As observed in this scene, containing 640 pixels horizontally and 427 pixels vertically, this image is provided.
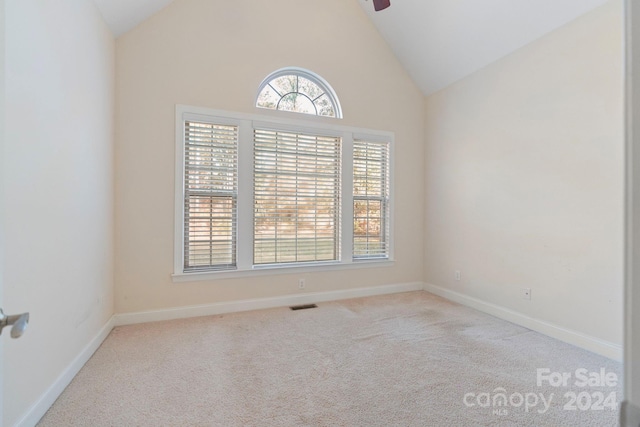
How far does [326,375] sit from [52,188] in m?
2.11

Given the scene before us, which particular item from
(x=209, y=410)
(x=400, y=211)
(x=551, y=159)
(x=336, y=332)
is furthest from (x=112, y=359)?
(x=551, y=159)

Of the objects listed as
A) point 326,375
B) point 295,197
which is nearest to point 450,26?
point 295,197

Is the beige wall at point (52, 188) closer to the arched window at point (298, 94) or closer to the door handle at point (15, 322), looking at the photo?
the door handle at point (15, 322)

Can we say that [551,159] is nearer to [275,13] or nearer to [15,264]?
[275,13]

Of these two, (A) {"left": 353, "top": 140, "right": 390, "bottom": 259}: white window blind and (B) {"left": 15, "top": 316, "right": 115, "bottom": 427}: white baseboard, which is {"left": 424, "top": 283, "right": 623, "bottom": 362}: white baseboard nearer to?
(A) {"left": 353, "top": 140, "right": 390, "bottom": 259}: white window blind

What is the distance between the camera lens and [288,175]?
140 inches

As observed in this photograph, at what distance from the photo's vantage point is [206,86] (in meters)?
3.16

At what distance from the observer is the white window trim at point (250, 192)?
10.1 feet

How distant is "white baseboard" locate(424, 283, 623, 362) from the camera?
2328mm

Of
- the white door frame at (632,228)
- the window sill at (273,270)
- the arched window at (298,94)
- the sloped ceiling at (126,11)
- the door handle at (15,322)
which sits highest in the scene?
the sloped ceiling at (126,11)

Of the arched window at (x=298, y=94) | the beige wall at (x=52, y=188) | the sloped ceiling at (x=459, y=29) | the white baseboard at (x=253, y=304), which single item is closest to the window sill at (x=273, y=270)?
the white baseboard at (x=253, y=304)

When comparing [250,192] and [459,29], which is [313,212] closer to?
[250,192]

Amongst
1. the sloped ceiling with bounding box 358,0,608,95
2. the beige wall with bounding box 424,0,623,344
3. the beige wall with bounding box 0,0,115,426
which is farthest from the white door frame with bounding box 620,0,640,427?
the sloped ceiling with bounding box 358,0,608,95

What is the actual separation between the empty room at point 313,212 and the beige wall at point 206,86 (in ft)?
0.08
